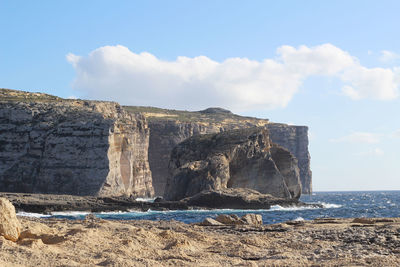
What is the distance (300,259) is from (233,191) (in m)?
59.3

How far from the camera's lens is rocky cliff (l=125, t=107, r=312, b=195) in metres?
138

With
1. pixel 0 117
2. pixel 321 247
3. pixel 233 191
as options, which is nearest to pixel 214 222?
pixel 321 247

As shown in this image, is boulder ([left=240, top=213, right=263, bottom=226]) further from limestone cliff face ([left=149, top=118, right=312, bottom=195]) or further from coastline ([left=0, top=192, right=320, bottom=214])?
limestone cliff face ([left=149, top=118, right=312, bottom=195])

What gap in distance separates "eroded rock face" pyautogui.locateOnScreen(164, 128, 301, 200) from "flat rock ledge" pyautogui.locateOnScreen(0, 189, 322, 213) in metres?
5.15

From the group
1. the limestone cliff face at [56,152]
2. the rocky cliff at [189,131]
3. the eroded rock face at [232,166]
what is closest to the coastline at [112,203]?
the eroded rock face at [232,166]

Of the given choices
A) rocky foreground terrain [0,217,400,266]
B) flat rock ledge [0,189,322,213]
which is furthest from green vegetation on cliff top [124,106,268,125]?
rocky foreground terrain [0,217,400,266]

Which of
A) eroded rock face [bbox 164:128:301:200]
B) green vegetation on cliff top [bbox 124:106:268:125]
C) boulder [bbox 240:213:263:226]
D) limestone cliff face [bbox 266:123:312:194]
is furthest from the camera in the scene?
limestone cliff face [bbox 266:123:312:194]

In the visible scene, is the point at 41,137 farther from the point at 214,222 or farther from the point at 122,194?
the point at 214,222

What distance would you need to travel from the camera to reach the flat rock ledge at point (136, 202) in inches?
2299

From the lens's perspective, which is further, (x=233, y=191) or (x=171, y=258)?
(x=233, y=191)

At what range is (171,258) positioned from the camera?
13188 mm

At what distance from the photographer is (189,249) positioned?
599 inches

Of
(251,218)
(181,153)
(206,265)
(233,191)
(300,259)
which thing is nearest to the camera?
(206,265)

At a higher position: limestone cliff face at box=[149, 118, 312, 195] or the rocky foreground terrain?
limestone cliff face at box=[149, 118, 312, 195]
